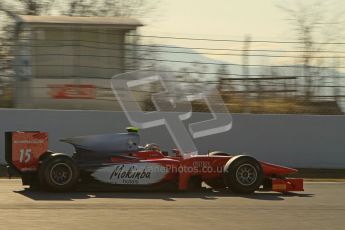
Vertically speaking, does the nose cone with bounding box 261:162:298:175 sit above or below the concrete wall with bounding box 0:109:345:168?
below

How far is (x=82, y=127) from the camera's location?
1708 cm

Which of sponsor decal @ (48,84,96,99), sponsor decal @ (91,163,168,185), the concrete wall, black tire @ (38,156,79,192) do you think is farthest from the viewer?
sponsor decal @ (48,84,96,99)

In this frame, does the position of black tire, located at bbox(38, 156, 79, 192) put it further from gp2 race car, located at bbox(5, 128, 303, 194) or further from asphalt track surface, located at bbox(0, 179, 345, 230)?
asphalt track surface, located at bbox(0, 179, 345, 230)

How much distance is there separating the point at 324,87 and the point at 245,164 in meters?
7.79

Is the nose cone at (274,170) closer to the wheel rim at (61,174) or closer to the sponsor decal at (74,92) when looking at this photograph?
the wheel rim at (61,174)

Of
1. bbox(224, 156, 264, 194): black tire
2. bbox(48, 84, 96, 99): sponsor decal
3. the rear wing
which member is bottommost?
bbox(224, 156, 264, 194): black tire

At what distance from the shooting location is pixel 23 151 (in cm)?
1090

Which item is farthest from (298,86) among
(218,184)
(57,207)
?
(57,207)

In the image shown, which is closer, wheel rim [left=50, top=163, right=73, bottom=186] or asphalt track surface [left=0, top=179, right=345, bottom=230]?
asphalt track surface [left=0, top=179, right=345, bottom=230]

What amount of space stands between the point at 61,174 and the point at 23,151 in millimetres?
762

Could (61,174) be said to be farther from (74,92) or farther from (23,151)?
(74,92)

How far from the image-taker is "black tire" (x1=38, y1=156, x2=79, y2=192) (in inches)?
422

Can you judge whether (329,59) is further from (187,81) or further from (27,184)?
(27,184)

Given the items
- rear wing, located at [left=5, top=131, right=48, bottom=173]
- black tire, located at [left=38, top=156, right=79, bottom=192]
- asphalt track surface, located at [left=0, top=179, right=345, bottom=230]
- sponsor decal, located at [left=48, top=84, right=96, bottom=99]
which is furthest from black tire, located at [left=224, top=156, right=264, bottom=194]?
sponsor decal, located at [left=48, top=84, right=96, bottom=99]
